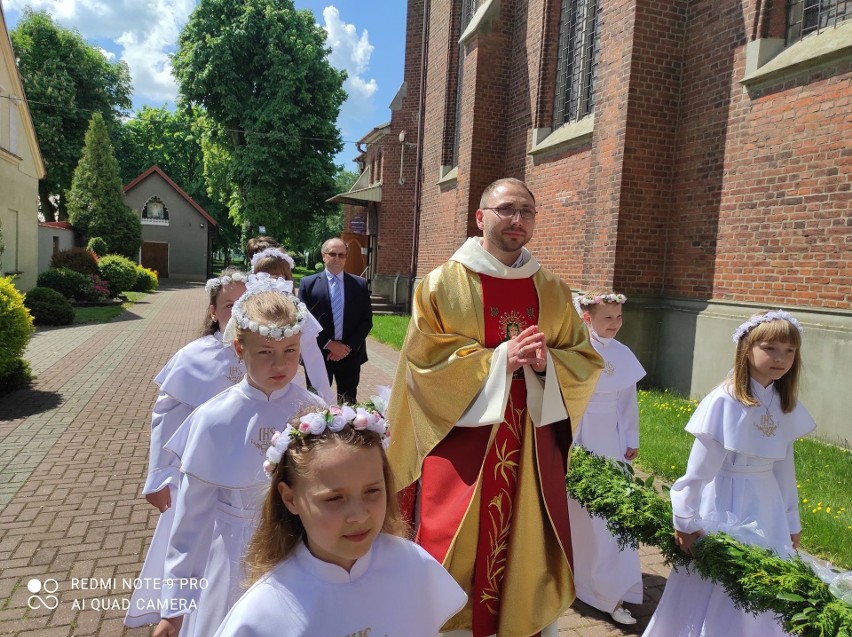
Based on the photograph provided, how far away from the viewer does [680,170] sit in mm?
9109

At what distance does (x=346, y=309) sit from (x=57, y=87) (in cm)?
3667

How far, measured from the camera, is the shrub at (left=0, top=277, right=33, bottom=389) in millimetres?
8570

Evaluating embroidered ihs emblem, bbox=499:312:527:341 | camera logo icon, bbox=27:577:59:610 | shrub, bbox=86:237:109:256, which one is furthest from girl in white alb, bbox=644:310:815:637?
shrub, bbox=86:237:109:256

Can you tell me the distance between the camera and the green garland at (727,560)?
2150 mm

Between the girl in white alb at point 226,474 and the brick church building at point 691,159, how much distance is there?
6.48 metres

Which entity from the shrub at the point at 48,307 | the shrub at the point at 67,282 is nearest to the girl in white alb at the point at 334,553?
the shrub at the point at 48,307

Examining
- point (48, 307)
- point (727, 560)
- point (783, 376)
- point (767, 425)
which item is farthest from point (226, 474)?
point (48, 307)

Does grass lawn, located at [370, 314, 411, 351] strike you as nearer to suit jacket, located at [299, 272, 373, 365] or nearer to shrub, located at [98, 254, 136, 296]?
suit jacket, located at [299, 272, 373, 365]

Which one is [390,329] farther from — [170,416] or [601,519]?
[170,416]

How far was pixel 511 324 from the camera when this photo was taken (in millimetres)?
3295

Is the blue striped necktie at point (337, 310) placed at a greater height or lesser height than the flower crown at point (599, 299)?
lesser

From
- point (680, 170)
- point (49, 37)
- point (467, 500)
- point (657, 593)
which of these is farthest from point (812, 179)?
point (49, 37)

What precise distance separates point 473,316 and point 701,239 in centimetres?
670

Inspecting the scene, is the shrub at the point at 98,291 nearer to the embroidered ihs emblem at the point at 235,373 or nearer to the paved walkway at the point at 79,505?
the paved walkway at the point at 79,505
